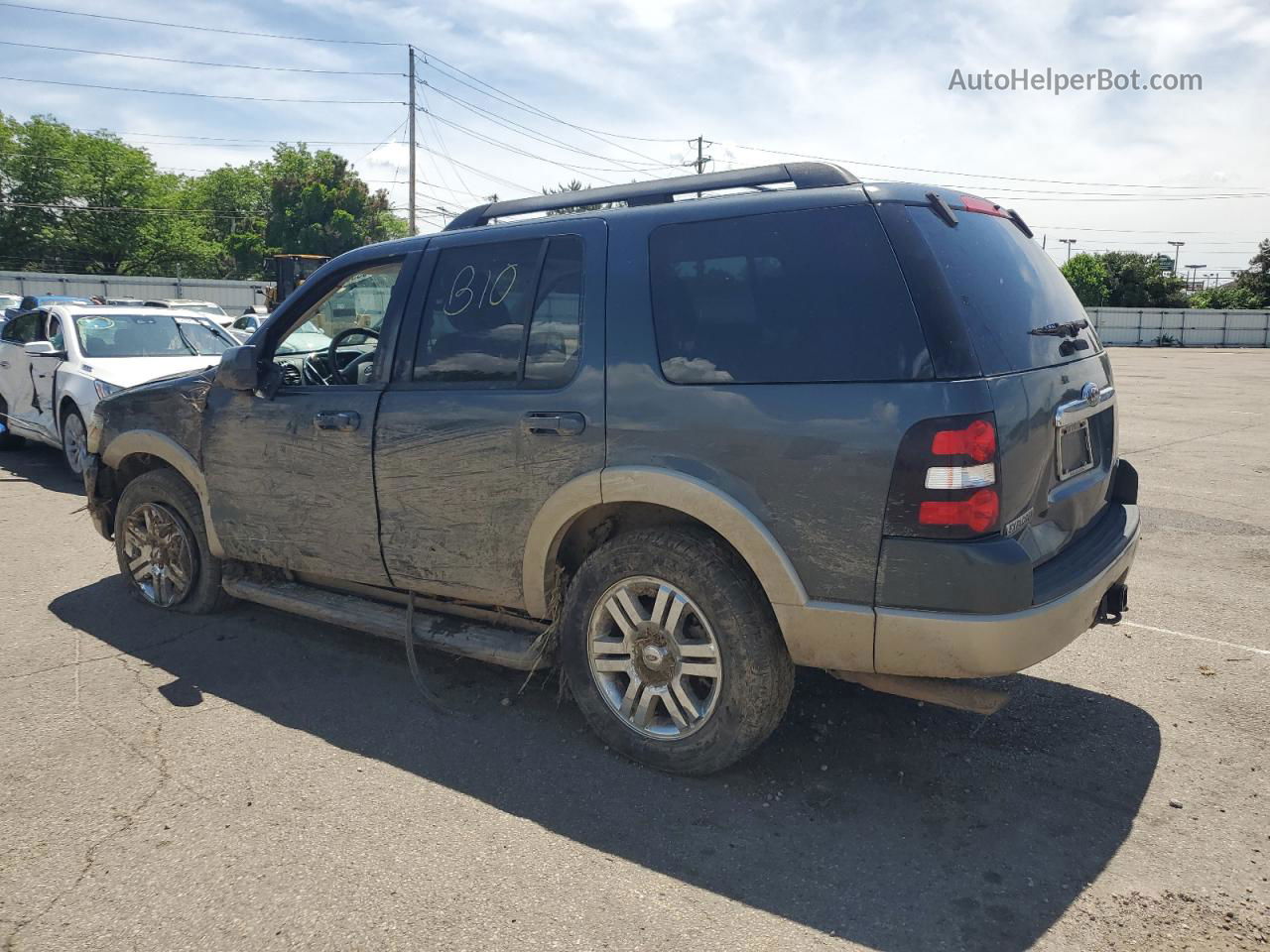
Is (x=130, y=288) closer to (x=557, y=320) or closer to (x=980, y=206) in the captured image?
(x=557, y=320)

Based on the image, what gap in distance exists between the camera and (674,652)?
3359mm

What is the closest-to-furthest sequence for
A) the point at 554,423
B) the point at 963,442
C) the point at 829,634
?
the point at 963,442 → the point at 829,634 → the point at 554,423

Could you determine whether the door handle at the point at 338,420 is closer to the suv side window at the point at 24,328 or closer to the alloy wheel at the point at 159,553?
the alloy wheel at the point at 159,553

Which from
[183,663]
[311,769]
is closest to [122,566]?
[183,663]

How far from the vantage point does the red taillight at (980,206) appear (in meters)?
3.42

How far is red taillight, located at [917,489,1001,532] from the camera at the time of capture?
2820 mm

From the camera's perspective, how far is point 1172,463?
1039 cm

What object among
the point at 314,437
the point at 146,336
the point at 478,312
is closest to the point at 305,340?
the point at 314,437

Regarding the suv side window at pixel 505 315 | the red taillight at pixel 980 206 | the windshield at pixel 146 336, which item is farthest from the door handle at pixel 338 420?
the windshield at pixel 146 336

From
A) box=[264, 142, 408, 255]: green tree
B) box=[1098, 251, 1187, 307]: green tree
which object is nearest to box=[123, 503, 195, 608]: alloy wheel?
box=[264, 142, 408, 255]: green tree

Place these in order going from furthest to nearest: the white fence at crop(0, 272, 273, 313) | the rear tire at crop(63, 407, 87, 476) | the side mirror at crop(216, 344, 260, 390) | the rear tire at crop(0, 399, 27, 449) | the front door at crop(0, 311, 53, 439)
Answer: the white fence at crop(0, 272, 273, 313), the rear tire at crop(0, 399, 27, 449), the front door at crop(0, 311, 53, 439), the rear tire at crop(63, 407, 87, 476), the side mirror at crop(216, 344, 260, 390)

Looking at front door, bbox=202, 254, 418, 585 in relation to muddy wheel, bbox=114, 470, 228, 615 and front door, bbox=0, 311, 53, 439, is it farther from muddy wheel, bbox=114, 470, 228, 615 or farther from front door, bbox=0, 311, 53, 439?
front door, bbox=0, 311, 53, 439

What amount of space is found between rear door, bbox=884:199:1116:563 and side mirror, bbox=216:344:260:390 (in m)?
3.08

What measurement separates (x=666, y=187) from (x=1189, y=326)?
214ft
